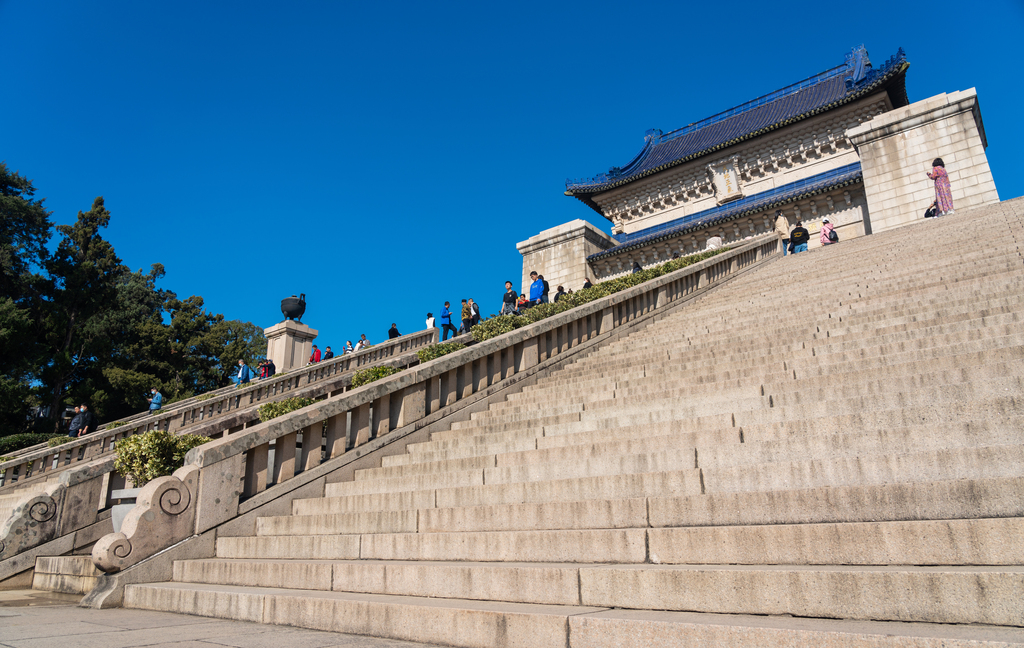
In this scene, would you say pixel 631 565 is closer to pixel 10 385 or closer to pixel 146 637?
pixel 146 637

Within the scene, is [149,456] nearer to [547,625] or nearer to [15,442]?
[547,625]

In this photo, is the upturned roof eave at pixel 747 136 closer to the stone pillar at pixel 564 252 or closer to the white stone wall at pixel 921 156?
the stone pillar at pixel 564 252

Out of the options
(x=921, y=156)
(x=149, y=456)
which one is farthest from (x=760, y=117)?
(x=149, y=456)

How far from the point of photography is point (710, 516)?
3.58 m

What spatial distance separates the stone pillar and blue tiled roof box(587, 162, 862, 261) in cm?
70

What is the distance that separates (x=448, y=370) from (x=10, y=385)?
28515mm

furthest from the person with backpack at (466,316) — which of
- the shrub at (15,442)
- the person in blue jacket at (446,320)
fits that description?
the shrub at (15,442)

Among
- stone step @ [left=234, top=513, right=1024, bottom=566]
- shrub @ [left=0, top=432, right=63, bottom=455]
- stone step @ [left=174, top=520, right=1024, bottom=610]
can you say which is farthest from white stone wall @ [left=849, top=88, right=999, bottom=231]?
shrub @ [left=0, top=432, right=63, bottom=455]

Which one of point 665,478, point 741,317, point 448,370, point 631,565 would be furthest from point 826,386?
point 741,317

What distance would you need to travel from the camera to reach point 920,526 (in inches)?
110

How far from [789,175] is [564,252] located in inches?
487

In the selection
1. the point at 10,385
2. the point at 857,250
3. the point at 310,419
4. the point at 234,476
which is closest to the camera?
the point at 234,476

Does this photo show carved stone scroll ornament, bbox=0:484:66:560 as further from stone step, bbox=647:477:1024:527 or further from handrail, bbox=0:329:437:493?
stone step, bbox=647:477:1024:527

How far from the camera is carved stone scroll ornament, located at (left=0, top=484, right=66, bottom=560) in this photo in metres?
6.58
